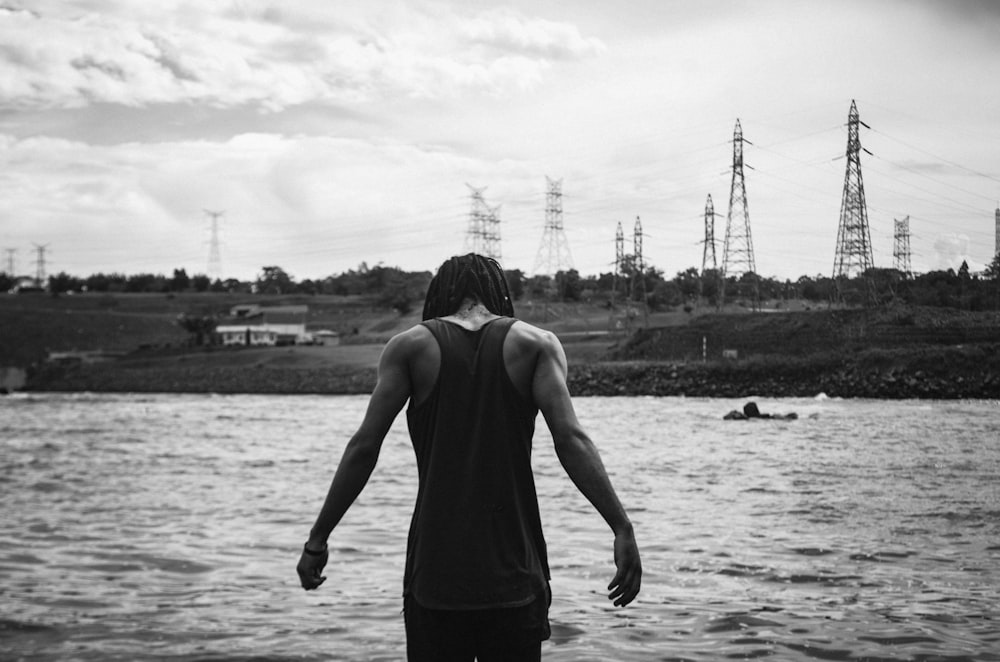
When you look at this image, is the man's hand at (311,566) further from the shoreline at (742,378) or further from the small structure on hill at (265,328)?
the small structure on hill at (265,328)

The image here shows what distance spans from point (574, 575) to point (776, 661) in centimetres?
381

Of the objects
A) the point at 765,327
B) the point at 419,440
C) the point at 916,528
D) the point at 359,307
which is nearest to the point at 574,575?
the point at 916,528

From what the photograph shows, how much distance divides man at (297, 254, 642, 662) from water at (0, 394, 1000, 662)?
4.75 meters

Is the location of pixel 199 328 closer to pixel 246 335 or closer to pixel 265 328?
pixel 246 335

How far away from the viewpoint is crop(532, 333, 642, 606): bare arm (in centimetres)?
408

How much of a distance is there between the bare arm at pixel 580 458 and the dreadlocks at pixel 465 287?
0.32 meters

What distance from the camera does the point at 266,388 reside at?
98.8 m

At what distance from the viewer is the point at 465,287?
4.30 m

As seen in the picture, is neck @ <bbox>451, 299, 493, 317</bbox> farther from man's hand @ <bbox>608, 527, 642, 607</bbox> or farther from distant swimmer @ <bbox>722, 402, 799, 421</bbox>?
distant swimmer @ <bbox>722, 402, 799, 421</bbox>

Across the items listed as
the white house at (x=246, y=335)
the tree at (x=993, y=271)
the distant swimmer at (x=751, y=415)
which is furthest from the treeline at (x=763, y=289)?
the white house at (x=246, y=335)

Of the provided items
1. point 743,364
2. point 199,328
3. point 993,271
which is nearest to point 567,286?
point 199,328

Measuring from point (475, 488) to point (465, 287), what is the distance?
0.89m

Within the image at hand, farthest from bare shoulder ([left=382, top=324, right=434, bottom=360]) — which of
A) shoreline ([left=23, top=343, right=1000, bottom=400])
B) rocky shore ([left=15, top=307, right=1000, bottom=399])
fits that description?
shoreline ([left=23, top=343, right=1000, bottom=400])

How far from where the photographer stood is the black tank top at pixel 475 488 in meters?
3.96
